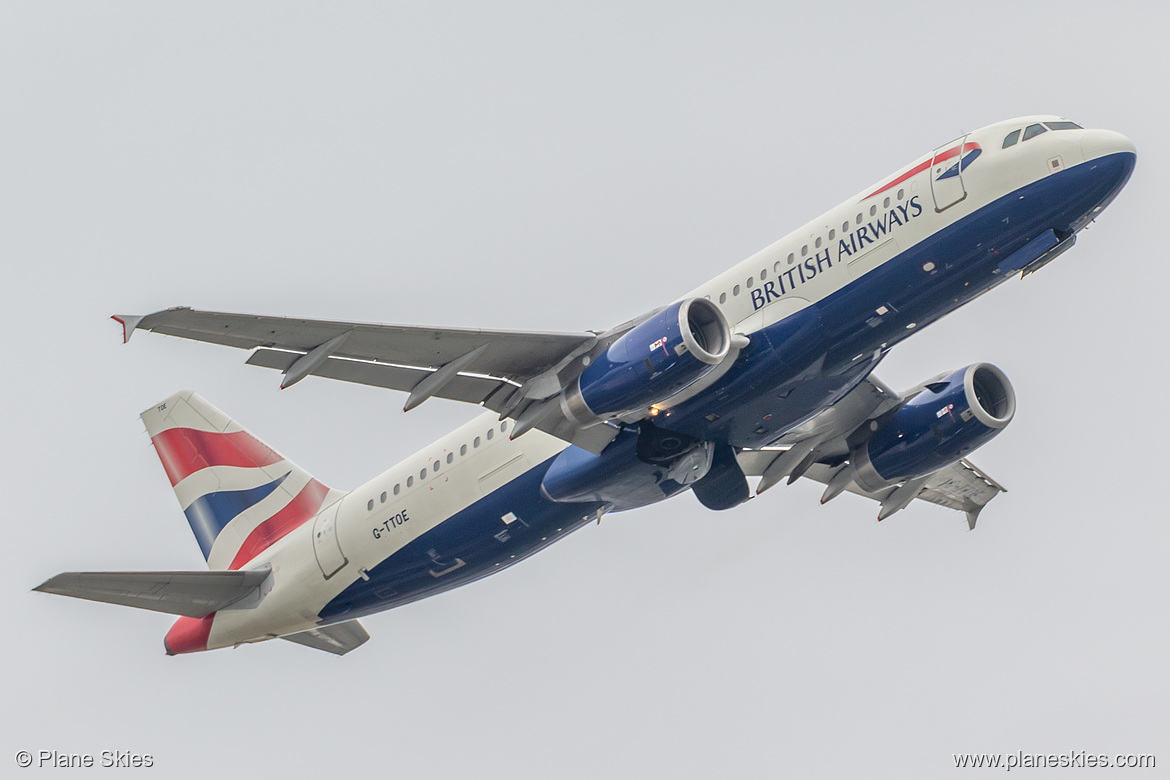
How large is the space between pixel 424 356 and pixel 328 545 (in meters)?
7.08

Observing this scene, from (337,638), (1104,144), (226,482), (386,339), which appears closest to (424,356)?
(386,339)

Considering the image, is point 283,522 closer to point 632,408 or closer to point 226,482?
point 226,482

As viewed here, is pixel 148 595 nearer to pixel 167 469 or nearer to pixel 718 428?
pixel 167 469

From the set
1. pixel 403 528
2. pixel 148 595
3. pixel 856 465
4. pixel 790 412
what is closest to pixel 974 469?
pixel 856 465

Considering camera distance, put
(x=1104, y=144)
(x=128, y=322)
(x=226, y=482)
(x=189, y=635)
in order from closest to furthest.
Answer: (x=128, y=322) < (x=1104, y=144) < (x=189, y=635) < (x=226, y=482)

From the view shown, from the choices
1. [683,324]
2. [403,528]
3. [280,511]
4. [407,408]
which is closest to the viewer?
[683,324]

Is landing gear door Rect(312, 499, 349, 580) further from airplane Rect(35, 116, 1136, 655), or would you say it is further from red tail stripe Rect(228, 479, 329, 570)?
red tail stripe Rect(228, 479, 329, 570)

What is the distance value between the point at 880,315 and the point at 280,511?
51.9ft

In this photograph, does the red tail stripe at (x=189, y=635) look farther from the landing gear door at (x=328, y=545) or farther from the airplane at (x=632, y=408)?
the landing gear door at (x=328, y=545)

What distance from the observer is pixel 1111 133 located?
24609 millimetres

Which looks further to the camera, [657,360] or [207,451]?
[207,451]

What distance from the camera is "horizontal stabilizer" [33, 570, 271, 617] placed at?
94.6ft

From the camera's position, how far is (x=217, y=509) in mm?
34656

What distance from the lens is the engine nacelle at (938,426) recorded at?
30266 mm
